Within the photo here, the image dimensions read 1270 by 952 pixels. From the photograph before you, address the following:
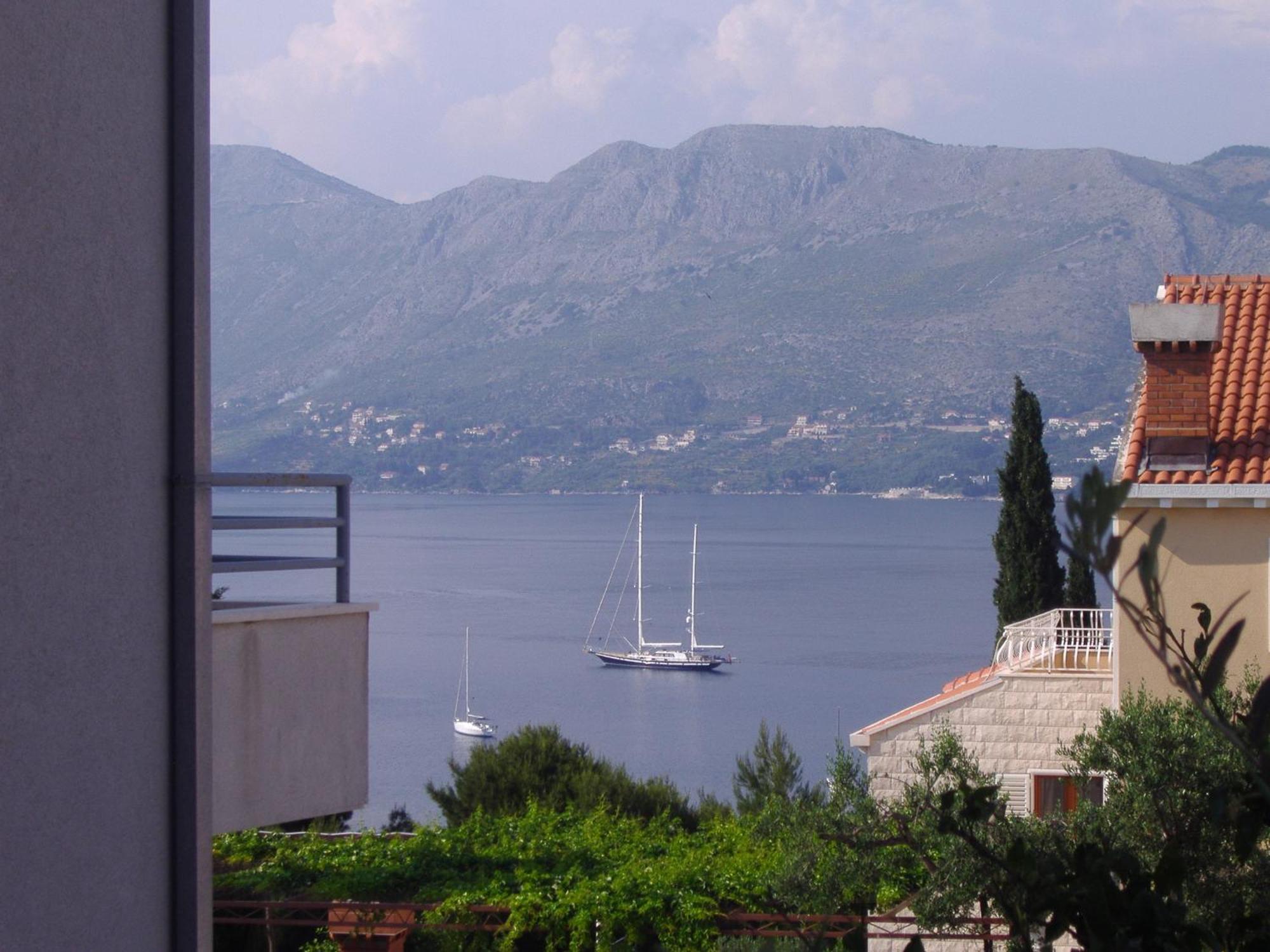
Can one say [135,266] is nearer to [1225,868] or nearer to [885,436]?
[1225,868]

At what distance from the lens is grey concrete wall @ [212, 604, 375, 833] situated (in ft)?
13.6

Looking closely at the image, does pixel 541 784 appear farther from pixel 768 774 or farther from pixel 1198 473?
pixel 1198 473

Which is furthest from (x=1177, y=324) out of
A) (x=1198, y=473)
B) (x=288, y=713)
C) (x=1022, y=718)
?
(x=288, y=713)

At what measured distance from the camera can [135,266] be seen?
350 cm

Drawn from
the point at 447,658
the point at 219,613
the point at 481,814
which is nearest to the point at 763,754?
the point at 481,814

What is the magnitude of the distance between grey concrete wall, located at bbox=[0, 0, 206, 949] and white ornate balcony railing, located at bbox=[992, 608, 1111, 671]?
39.0 ft

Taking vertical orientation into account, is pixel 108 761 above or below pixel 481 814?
above

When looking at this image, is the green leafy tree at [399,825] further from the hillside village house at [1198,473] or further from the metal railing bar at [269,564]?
the metal railing bar at [269,564]

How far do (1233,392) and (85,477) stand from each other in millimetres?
10514

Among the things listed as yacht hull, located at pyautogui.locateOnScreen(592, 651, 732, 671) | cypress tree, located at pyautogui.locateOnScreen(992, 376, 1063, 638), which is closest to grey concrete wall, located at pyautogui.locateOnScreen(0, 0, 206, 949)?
cypress tree, located at pyautogui.locateOnScreen(992, 376, 1063, 638)

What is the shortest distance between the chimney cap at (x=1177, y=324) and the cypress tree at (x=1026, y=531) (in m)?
10.4

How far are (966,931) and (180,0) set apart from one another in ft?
22.5

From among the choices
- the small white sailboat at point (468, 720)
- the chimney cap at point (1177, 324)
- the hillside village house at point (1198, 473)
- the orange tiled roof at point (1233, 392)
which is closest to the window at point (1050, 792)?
the hillside village house at point (1198, 473)

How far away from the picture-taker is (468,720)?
57.5m
